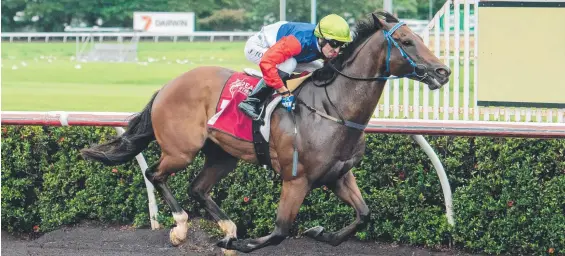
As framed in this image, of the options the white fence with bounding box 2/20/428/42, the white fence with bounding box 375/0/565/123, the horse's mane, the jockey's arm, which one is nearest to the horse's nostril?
the horse's mane

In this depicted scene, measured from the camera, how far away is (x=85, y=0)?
2847 centimetres

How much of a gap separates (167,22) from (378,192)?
22.7m

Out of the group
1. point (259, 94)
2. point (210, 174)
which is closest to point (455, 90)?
point (210, 174)

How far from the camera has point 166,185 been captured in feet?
18.8

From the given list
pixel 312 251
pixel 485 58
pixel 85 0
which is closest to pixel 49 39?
pixel 85 0

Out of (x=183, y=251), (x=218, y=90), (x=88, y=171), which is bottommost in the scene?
(x=183, y=251)

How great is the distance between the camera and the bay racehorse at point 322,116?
4.85m

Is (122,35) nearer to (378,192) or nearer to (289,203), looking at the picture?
A: (378,192)

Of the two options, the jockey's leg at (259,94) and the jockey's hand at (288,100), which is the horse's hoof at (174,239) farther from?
the jockey's hand at (288,100)

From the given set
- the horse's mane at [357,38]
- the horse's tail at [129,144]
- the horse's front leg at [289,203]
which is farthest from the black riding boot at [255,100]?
the horse's tail at [129,144]

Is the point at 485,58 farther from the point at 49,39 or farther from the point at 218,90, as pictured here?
the point at 49,39

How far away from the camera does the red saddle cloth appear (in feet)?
17.1

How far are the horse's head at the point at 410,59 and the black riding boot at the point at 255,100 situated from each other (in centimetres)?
64

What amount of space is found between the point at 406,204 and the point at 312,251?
598 millimetres
